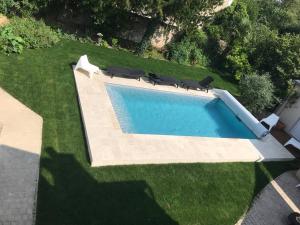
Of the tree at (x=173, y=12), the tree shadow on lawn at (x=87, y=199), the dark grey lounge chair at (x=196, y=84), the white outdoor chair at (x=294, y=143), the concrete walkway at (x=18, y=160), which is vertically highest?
the tree at (x=173, y=12)

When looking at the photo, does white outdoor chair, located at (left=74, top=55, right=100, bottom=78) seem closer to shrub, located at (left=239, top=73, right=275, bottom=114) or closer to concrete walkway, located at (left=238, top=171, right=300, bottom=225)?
shrub, located at (left=239, top=73, right=275, bottom=114)

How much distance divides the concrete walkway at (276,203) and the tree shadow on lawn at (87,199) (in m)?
3.68

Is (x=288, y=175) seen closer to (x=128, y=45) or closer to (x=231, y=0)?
(x=128, y=45)

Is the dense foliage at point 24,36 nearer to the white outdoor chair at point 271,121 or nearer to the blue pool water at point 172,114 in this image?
the blue pool water at point 172,114

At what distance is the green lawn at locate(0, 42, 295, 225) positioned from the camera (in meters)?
10.1

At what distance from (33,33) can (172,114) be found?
907 cm

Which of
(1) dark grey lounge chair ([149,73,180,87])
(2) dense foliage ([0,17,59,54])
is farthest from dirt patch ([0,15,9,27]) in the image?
(1) dark grey lounge chair ([149,73,180,87])

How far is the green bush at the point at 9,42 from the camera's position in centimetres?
1659

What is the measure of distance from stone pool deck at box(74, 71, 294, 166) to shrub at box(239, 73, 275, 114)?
10.2ft

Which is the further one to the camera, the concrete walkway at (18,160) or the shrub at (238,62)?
the shrub at (238,62)

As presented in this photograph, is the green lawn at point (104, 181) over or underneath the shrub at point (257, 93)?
underneath

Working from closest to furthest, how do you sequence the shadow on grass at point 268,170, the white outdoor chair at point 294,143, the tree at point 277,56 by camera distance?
the shadow on grass at point 268,170
the white outdoor chair at point 294,143
the tree at point 277,56

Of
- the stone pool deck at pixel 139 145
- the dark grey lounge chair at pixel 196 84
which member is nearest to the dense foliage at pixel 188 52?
the dark grey lounge chair at pixel 196 84

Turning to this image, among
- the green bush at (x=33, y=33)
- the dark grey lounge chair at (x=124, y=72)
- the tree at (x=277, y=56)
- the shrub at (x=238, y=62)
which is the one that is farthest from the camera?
the shrub at (x=238, y=62)
